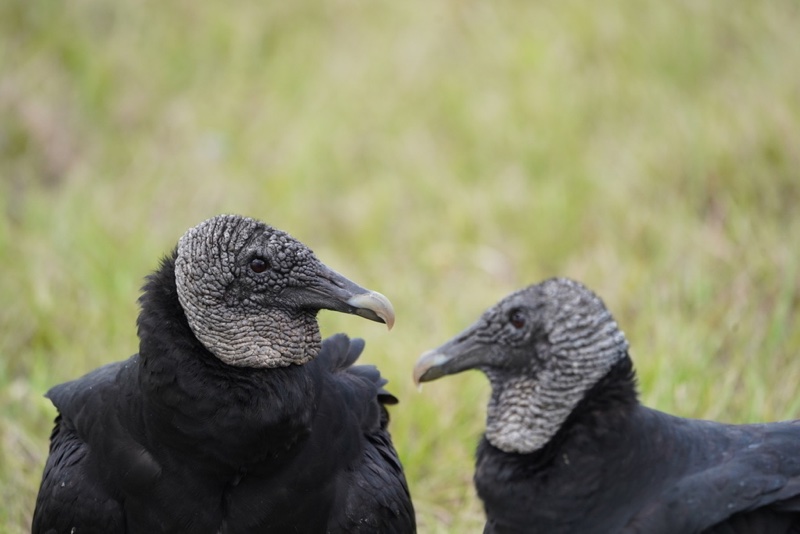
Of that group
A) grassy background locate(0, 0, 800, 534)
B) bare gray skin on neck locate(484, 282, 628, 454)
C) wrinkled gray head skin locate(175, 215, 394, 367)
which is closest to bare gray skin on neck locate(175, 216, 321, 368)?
wrinkled gray head skin locate(175, 215, 394, 367)

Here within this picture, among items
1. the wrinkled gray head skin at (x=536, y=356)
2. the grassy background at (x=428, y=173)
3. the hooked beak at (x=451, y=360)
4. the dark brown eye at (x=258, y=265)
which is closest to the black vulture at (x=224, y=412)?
the dark brown eye at (x=258, y=265)

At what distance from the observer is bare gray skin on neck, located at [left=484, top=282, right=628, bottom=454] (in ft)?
9.23

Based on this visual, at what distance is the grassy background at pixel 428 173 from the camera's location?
429 cm

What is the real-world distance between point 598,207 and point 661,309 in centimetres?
106

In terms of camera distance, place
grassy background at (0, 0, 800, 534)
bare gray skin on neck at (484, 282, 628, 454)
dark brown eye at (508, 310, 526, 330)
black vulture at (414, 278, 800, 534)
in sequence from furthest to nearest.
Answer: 1. grassy background at (0, 0, 800, 534)
2. dark brown eye at (508, 310, 526, 330)
3. bare gray skin on neck at (484, 282, 628, 454)
4. black vulture at (414, 278, 800, 534)

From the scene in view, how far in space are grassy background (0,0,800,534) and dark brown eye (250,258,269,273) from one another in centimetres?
151

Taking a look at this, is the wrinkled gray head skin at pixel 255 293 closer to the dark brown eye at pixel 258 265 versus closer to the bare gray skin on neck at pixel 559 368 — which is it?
the dark brown eye at pixel 258 265

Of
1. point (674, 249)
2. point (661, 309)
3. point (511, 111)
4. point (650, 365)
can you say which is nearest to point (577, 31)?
point (511, 111)

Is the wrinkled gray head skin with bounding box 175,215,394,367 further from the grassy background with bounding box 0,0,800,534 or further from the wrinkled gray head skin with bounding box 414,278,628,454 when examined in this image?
the grassy background with bounding box 0,0,800,534

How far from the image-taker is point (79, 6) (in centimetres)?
736

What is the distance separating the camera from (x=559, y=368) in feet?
9.30

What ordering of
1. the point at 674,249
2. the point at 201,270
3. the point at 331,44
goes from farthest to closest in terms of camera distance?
the point at 331,44, the point at 674,249, the point at 201,270

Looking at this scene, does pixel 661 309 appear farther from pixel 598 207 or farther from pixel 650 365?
pixel 598 207

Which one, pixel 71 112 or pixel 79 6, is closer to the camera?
pixel 71 112
